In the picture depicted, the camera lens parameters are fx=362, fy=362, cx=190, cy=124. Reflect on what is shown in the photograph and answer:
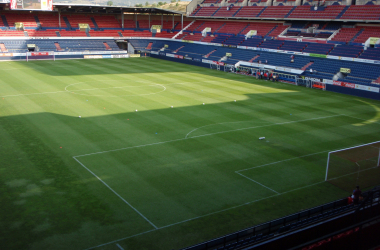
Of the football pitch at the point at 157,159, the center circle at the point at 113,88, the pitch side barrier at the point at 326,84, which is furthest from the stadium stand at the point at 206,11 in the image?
the football pitch at the point at 157,159

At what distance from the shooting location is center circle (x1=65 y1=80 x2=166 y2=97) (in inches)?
1312

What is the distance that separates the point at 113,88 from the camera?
35562mm

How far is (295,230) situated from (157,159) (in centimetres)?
1013

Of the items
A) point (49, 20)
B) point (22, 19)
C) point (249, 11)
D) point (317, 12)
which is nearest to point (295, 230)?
point (317, 12)

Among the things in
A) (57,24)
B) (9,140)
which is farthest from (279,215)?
(57,24)

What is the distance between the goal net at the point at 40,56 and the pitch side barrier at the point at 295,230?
51.2 metres

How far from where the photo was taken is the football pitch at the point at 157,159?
12.9 meters

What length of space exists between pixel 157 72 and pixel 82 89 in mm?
14815

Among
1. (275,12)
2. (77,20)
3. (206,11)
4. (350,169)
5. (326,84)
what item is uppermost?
(206,11)

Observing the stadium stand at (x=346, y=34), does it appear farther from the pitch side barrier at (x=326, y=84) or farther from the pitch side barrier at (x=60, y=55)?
the pitch side barrier at (x=60, y=55)

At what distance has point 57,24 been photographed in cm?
6675

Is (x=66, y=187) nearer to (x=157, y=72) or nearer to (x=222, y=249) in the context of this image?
(x=222, y=249)

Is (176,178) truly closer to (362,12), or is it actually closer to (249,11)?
(362,12)

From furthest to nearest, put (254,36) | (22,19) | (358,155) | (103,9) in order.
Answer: (103,9) < (22,19) < (254,36) < (358,155)
